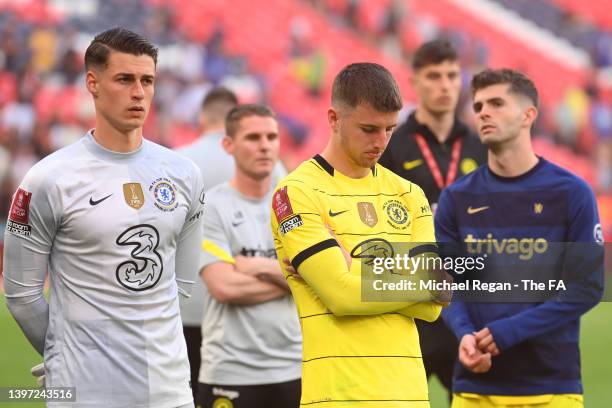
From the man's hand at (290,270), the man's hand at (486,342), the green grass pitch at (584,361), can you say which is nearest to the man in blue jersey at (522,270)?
the man's hand at (486,342)

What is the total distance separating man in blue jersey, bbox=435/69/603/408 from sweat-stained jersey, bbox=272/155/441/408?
3.57 ft

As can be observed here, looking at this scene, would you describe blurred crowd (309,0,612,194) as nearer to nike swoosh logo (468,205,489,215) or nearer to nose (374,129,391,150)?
nike swoosh logo (468,205,489,215)

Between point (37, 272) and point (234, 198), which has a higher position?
point (234, 198)

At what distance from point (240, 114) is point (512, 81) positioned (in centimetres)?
180

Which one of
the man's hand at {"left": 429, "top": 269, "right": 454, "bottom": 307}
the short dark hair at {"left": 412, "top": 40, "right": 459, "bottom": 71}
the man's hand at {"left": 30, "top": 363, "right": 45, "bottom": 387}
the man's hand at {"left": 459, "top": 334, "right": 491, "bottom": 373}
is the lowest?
the man's hand at {"left": 30, "top": 363, "right": 45, "bottom": 387}

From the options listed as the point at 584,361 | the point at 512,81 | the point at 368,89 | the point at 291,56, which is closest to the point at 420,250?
the point at 368,89

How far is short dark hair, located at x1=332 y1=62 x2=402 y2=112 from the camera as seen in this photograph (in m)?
3.86

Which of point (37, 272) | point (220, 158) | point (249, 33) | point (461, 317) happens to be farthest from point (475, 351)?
point (249, 33)

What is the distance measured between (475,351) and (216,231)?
5.74ft

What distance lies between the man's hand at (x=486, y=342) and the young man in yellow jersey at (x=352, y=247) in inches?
41.1

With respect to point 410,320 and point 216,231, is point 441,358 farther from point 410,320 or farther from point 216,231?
point 410,320

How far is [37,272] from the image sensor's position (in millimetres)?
4086

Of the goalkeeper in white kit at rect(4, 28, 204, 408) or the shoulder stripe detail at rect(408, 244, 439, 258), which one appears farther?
the goalkeeper in white kit at rect(4, 28, 204, 408)

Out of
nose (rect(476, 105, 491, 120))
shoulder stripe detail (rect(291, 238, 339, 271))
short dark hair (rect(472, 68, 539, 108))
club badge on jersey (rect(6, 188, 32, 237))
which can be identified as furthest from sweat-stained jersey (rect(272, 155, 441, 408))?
short dark hair (rect(472, 68, 539, 108))
